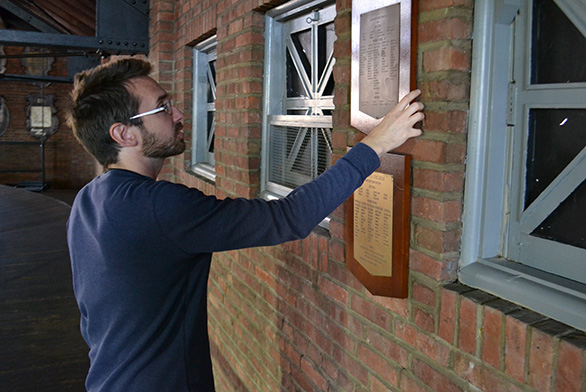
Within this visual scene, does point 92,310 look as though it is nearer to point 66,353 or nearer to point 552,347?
point 552,347

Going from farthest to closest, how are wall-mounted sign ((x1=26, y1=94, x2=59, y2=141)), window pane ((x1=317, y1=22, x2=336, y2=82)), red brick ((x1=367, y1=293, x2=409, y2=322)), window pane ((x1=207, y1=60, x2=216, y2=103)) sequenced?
wall-mounted sign ((x1=26, y1=94, x2=59, y2=141)) → window pane ((x1=207, y1=60, x2=216, y2=103)) → window pane ((x1=317, y1=22, x2=336, y2=82)) → red brick ((x1=367, y1=293, x2=409, y2=322))

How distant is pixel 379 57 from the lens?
171 cm

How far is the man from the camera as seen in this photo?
154 centimetres

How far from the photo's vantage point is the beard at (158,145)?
182cm

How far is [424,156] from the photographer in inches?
63.3

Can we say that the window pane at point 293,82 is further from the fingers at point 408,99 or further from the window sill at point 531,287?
the window sill at point 531,287

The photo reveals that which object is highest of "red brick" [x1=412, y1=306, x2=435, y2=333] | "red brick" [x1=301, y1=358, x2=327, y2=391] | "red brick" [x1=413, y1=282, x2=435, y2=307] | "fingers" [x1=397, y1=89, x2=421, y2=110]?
"fingers" [x1=397, y1=89, x2=421, y2=110]

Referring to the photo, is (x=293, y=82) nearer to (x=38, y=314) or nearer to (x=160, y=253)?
(x=160, y=253)

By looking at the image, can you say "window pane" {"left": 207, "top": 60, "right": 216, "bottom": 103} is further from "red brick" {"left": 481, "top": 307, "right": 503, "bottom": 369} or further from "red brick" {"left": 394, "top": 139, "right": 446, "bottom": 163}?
"red brick" {"left": 481, "top": 307, "right": 503, "bottom": 369}

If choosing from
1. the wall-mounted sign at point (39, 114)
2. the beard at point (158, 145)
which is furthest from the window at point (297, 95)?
the wall-mounted sign at point (39, 114)

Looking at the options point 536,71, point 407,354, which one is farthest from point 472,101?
point 407,354

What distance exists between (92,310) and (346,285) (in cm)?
94

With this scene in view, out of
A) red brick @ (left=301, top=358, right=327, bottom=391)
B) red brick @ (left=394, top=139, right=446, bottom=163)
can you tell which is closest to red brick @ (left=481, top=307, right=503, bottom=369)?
red brick @ (left=394, top=139, right=446, bottom=163)

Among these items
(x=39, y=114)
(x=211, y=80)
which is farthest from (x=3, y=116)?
(x=211, y=80)
